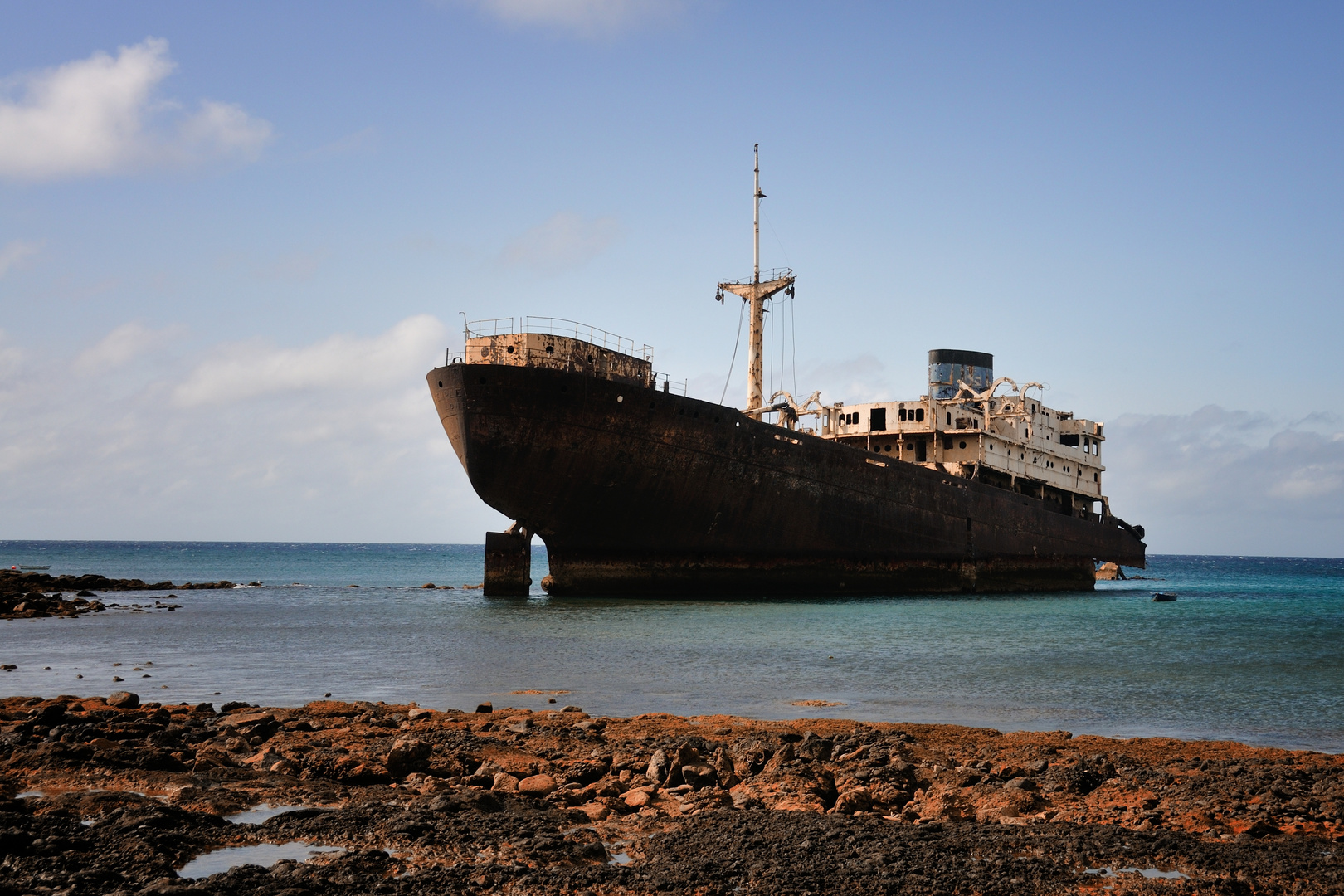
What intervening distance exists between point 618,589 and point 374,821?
18.1 m

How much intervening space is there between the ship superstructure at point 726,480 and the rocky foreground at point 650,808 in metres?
13.4

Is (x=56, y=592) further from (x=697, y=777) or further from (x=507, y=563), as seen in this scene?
(x=697, y=777)

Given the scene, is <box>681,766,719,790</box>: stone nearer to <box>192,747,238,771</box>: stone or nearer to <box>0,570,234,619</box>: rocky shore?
<box>192,747,238,771</box>: stone

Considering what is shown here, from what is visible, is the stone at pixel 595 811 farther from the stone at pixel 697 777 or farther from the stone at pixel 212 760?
the stone at pixel 212 760

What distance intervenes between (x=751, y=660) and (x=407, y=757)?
23.4 ft

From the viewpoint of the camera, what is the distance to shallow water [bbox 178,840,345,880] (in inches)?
173

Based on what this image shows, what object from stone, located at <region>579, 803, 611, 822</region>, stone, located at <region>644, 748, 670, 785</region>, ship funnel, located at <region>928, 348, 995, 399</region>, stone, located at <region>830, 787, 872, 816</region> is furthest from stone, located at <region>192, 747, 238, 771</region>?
ship funnel, located at <region>928, 348, 995, 399</region>

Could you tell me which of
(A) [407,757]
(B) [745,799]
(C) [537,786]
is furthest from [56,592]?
(B) [745,799]

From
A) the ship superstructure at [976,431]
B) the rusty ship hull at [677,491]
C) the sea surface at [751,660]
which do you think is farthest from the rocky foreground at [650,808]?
the ship superstructure at [976,431]

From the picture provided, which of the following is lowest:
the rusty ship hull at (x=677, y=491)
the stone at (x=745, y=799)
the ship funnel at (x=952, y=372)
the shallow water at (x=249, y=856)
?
the shallow water at (x=249, y=856)

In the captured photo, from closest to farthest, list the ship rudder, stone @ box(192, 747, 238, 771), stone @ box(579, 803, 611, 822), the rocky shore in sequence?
stone @ box(579, 803, 611, 822) → stone @ box(192, 747, 238, 771) → the rocky shore → the ship rudder

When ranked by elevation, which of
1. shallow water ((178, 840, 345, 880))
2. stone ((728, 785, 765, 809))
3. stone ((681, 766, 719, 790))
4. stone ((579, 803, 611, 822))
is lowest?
stone ((579, 803, 611, 822))

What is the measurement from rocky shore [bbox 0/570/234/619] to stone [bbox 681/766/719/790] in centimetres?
2003

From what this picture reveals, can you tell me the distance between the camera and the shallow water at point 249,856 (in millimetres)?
4391
